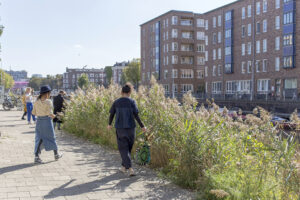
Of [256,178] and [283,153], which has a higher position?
[283,153]

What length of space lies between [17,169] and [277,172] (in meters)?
4.78

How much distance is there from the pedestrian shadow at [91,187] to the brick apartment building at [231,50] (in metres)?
38.1

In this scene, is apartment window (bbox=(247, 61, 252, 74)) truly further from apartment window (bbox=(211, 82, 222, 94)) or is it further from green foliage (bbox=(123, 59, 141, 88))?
green foliage (bbox=(123, 59, 141, 88))

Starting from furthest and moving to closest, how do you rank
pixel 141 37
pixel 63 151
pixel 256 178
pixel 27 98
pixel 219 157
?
pixel 141 37 < pixel 27 98 < pixel 63 151 < pixel 219 157 < pixel 256 178

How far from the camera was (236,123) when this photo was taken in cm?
595

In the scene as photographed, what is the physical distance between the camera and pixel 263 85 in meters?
48.9

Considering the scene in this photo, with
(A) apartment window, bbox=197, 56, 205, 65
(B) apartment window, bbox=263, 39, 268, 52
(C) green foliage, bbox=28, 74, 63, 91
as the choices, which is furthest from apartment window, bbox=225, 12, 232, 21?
(C) green foliage, bbox=28, 74, 63, 91

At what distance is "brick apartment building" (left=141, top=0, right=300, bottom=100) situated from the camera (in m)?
44.7

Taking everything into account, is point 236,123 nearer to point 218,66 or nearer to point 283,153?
point 283,153

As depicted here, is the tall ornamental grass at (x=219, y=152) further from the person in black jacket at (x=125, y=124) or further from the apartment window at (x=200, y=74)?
the apartment window at (x=200, y=74)

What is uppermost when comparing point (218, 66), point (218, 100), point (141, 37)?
point (141, 37)

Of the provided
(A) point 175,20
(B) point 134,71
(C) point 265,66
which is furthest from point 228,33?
(B) point 134,71

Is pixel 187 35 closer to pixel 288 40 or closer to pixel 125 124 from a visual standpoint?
pixel 288 40

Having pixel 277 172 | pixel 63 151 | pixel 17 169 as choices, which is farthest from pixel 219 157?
pixel 63 151
